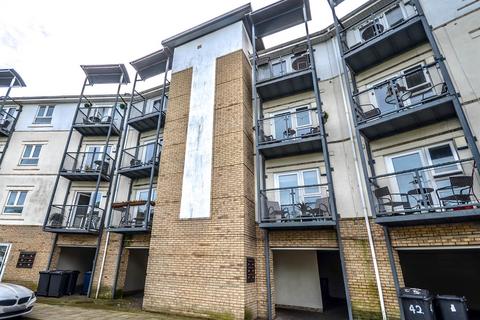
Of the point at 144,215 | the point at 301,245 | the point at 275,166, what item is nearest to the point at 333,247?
the point at 301,245

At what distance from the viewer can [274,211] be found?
8.20 meters

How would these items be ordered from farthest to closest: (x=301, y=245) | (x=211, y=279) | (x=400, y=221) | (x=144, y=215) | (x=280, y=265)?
(x=144, y=215)
(x=280, y=265)
(x=301, y=245)
(x=211, y=279)
(x=400, y=221)

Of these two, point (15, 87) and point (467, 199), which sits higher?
point (15, 87)

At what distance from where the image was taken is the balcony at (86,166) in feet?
40.8

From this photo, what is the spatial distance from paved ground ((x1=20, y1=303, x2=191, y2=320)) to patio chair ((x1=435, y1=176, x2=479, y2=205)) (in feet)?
25.7

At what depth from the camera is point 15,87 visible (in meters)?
15.6

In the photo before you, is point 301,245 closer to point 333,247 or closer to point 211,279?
point 333,247

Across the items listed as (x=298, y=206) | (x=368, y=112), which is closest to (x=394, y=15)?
(x=368, y=112)

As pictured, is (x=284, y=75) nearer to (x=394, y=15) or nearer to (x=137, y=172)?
(x=394, y=15)

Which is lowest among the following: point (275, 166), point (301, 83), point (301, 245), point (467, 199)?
point (301, 245)

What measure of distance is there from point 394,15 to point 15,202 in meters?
19.9

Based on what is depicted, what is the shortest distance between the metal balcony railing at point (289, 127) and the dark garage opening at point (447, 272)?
5.36m

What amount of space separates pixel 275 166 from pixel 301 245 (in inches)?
120

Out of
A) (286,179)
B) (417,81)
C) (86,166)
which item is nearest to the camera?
(417,81)
